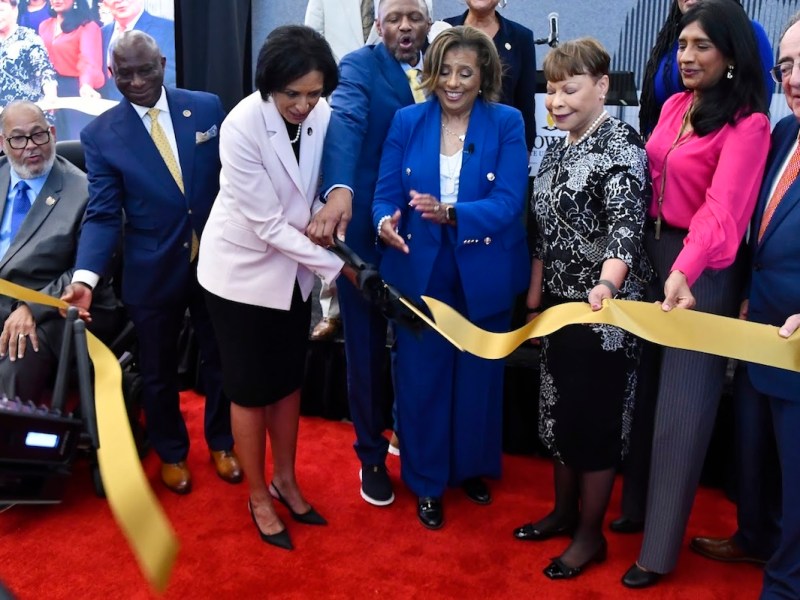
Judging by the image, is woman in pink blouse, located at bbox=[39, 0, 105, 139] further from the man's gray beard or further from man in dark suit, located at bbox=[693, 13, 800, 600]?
man in dark suit, located at bbox=[693, 13, 800, 600]

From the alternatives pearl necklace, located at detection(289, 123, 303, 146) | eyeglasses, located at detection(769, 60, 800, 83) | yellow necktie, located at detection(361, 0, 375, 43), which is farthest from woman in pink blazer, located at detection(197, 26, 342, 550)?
yellow necktie, located at detection(361, 0, 375, 43)

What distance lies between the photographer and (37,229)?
107 inches

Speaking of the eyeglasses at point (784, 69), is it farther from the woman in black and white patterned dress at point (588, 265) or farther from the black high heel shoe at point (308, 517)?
the black high heel shoe at point (308, 517)

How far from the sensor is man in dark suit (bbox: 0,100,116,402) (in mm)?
2668

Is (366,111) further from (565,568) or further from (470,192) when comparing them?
(565,568)

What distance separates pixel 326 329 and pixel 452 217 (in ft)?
4.36

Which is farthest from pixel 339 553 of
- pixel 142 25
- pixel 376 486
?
pixel 142 25

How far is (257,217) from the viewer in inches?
79.0

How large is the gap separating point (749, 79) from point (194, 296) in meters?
1.83

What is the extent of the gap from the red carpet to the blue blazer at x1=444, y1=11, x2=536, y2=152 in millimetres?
1485

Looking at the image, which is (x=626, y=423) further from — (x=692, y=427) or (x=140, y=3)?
(x=140, y=3)

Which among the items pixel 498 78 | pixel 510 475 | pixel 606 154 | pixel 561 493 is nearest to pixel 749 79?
pixel 606 154

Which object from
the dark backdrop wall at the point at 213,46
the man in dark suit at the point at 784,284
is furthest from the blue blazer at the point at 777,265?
A: the dark backdrop wall at the point at 213,46

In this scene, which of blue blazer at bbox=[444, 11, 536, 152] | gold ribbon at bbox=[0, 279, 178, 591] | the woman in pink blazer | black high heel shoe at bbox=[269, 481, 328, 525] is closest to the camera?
gold ribbon at bbox=[0, 279, 178, 591]
